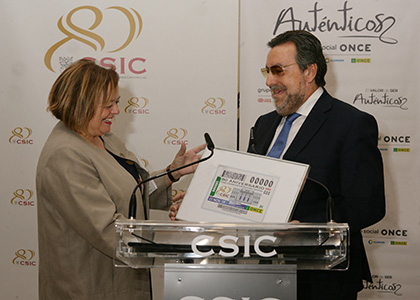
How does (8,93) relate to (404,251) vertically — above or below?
above

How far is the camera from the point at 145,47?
3.93m

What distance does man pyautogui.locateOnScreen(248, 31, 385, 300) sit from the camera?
2.34 m

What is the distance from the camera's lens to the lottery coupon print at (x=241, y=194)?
2023mm

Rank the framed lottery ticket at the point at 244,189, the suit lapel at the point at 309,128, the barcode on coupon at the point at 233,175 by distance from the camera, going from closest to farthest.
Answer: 1. the framed lottery ticket at the point at 244,189
2. the barcode on coupon at the point at 233,175
3. the suit lapel at the point at 309,128

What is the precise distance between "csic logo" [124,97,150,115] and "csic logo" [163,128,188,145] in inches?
9.0

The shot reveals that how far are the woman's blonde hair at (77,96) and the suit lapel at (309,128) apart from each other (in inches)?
35.6

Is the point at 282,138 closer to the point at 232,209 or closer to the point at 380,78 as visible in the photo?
the point at 232,209

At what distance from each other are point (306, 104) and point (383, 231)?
1.67m

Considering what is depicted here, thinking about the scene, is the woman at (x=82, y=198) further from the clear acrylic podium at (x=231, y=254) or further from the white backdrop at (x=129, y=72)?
the white backdrop at (x=129, y=72)

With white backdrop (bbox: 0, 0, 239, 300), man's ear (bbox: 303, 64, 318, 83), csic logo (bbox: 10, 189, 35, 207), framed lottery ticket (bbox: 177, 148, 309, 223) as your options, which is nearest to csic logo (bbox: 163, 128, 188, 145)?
white backdrop (bbox: 0, 0, 239, 300)

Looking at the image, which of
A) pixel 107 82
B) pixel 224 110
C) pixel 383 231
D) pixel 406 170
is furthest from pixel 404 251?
pixel 107 82

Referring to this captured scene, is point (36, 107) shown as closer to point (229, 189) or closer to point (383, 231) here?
point (229, 189)

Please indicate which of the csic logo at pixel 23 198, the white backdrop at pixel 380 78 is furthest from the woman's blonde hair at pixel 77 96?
the csic logo at pixel 23 198

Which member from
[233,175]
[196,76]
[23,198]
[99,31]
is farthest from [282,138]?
[23,198]
